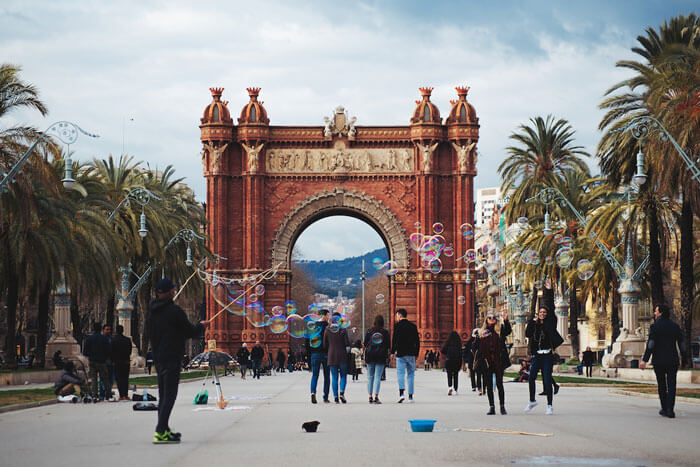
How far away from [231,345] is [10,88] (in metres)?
33.7

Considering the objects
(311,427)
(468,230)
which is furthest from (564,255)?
(311,427)

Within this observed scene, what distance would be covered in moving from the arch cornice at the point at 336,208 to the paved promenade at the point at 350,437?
44.4 metres

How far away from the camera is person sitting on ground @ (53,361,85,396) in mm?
22562

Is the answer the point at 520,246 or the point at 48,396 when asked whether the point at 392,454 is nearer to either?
the point at 48,396

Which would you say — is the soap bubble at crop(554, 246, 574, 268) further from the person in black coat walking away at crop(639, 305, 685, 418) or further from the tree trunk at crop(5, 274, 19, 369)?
the person in black coat walking away at crop(639, 305, 685, 418)

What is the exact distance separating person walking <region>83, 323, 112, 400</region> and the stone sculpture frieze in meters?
43.2

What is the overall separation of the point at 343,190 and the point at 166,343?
52837mm

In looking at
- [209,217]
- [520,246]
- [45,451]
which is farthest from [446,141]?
[45,451]

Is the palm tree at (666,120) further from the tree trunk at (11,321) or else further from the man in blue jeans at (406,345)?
the tree trunk at (11,321)

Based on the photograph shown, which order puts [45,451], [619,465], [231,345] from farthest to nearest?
[231,345]
[45,451]
[619,465]

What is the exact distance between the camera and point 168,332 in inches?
480

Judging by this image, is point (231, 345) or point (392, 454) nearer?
point (392, 454)

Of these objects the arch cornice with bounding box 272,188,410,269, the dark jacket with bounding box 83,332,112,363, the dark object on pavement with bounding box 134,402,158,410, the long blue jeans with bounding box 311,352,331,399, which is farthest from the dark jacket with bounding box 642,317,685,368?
the arch cornice with bounding box 272,188,410,269

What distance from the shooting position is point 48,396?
23.6 m
